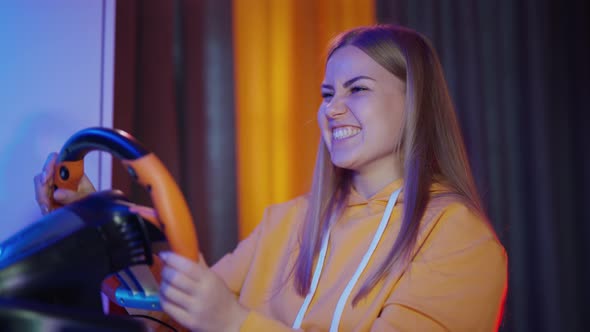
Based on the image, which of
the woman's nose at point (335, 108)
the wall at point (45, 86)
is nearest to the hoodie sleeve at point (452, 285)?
the woman's nose at point (335, 108)

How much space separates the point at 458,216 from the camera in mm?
978

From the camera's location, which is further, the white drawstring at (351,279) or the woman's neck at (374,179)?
the woman's neck at (374,179)

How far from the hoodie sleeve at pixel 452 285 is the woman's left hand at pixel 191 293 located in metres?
0.31

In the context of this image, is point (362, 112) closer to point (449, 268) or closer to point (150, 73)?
point (449, 268)

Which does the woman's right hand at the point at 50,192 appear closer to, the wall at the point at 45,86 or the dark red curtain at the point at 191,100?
the wall at the point at 45,86

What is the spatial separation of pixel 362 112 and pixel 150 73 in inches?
28.6

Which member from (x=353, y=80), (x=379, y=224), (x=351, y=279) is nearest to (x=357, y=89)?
→ (x=353, y=80)

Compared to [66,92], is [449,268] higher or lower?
lower

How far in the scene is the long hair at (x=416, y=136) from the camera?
1.06 m

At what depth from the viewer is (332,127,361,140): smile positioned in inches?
43.9

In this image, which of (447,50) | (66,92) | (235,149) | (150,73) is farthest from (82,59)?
(447,50)

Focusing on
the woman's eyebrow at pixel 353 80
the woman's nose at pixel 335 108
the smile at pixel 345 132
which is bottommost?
the smile at pixel 345 132

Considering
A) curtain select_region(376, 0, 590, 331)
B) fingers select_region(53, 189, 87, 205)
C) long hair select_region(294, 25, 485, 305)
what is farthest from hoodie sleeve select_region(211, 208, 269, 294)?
curtain select_region(376, 0, 590, 331)

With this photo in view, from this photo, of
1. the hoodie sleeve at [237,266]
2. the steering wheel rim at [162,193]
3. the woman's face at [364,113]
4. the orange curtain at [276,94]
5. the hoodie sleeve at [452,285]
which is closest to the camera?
the steering wheel rim at [162,193]
